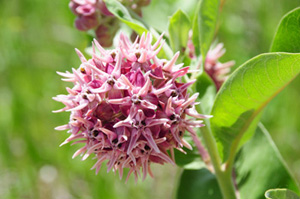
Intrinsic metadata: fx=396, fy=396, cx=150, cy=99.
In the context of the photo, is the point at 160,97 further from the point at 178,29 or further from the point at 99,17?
the point at 99,17

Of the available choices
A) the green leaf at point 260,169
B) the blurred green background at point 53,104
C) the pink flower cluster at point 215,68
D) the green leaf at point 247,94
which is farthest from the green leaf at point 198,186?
the blurred green background at point 53,104

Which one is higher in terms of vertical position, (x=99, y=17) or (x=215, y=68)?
(x=99, y=17)

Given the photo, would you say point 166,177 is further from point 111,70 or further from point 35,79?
point 111,70

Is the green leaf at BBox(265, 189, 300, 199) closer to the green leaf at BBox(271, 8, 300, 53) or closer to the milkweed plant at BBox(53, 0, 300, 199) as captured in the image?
the milkweed plant at BBox(53, 0, 300, 199)

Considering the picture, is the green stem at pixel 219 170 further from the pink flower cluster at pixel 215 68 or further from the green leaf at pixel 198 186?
the pink flower cluster at pixel 215 68

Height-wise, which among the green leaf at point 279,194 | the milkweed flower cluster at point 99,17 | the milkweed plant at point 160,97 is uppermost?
the milkweed flower cluster at point 99,17

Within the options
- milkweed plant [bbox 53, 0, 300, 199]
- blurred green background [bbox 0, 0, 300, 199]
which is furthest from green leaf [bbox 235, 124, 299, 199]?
blurred green background [bbox 0, 0, 300, 199]

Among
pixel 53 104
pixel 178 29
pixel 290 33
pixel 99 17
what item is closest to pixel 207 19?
pixel 178 29

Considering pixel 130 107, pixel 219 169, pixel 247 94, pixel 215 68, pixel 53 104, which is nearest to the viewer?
pixel 130 107
